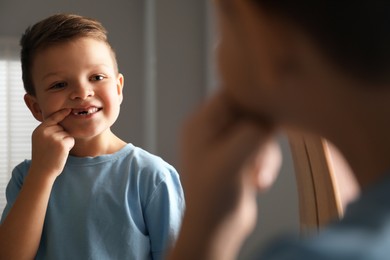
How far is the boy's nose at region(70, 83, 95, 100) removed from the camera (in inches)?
48.0


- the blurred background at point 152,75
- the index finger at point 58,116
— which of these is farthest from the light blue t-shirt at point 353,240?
the blurred background at point 152,75

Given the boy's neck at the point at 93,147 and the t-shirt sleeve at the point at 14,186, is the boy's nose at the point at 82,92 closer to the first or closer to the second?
the boy's neck at the point at 93,147

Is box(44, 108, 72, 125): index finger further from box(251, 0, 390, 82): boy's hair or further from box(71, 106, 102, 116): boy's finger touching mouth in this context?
box(251, 0, 390, 82): boy's hair

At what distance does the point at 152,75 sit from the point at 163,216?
2.83 meters

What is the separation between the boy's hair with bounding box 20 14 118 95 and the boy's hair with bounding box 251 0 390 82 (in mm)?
1016

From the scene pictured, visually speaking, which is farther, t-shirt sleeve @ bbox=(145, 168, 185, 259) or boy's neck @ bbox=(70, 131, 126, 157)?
boy's neck @ bbox=(70, 131, 126, 157)

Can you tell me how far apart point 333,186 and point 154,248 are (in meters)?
0.57

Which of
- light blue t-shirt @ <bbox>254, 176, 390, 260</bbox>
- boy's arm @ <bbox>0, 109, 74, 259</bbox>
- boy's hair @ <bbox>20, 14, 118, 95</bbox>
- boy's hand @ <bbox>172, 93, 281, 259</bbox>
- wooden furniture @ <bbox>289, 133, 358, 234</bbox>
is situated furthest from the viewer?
boy's hair @ <bbox>20, 14, 118, 95</bbox>

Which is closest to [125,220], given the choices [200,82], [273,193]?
[273,193]

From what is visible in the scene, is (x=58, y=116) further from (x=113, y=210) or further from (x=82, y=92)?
(x=113, y=210)

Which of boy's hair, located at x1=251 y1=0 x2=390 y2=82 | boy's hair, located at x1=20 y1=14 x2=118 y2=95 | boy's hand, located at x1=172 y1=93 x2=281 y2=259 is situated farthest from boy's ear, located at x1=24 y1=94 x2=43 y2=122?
boy's hair, located at x1=251 y1=0 x2=390 y2=82

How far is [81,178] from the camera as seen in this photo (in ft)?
4.24

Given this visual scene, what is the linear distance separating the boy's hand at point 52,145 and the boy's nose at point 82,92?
40 millimetres

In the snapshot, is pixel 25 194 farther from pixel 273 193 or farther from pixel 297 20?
pixel 273 193
